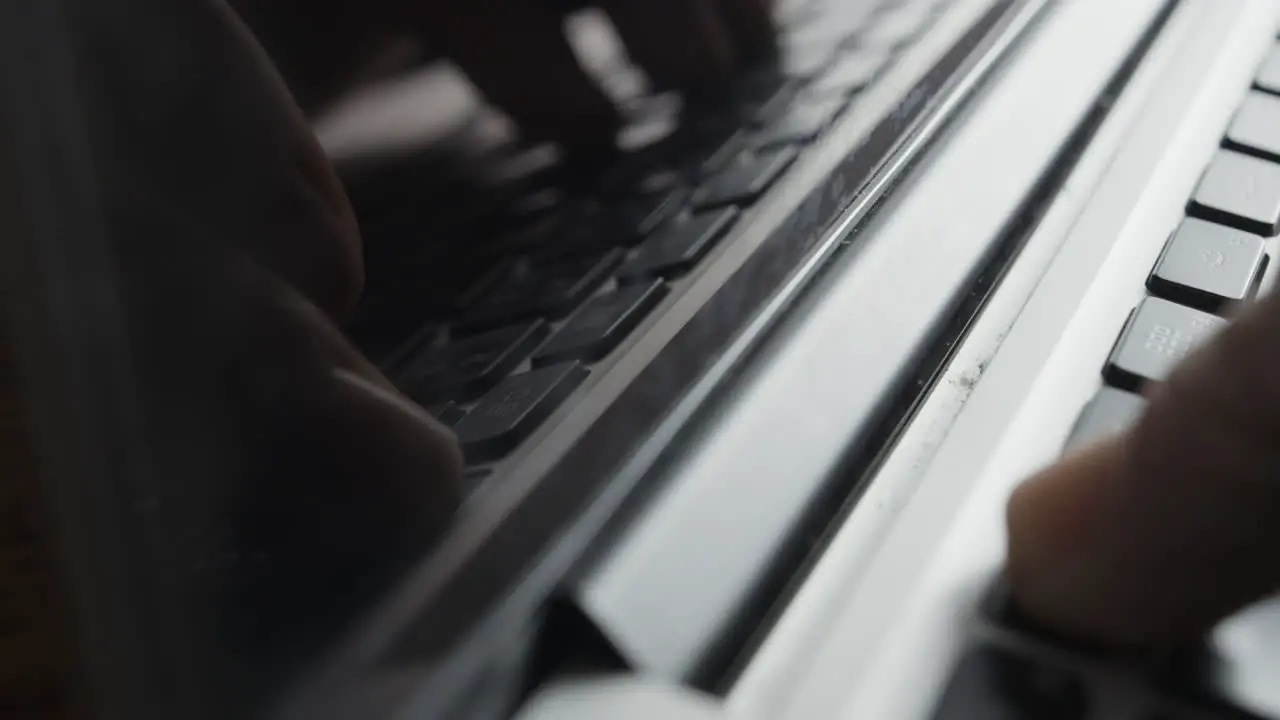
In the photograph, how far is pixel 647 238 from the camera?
0.81 ft

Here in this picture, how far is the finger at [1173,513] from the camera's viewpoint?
0.40 ft

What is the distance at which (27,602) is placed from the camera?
15cm

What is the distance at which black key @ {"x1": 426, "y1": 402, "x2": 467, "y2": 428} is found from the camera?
0.18 metres

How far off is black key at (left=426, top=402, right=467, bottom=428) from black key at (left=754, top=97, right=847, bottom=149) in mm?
137

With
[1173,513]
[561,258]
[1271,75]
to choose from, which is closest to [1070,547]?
[1173,513]

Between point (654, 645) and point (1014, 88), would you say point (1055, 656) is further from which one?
point (1014, 88)

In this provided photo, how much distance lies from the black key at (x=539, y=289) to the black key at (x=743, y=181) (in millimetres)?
36

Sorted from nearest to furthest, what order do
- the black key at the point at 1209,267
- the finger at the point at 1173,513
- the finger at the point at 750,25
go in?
the finger at the point at 1173,513 → the black key at the point at 1209,267 → the finger at the point at 750,25

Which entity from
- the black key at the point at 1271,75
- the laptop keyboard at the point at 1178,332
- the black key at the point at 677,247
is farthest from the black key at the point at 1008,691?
the black key at the point at 1271,75

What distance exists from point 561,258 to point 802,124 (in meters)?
0.10

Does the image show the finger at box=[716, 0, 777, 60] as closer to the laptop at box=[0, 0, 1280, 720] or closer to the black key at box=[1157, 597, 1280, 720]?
the laptop at box=[0, 0, 1280, 720]

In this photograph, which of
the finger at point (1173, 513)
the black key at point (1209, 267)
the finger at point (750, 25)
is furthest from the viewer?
the finger at point (750, 25)

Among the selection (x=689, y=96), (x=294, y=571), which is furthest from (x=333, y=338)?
(x=689, y=96)

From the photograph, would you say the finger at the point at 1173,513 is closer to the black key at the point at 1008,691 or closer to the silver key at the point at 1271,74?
the black key at the point at 1008,691
